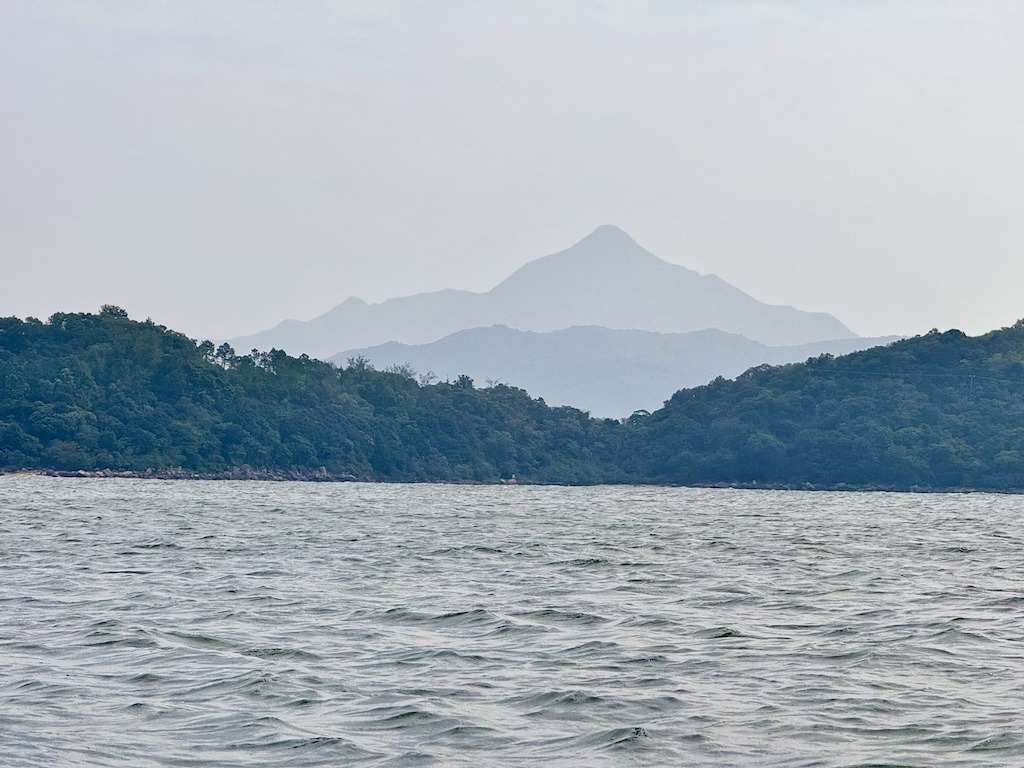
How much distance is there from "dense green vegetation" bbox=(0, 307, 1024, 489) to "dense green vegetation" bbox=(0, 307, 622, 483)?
25 cm

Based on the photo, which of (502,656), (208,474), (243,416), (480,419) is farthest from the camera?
(480,419)

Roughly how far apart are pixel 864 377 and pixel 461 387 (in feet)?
185

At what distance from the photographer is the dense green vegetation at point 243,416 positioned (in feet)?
500

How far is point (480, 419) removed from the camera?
181 m

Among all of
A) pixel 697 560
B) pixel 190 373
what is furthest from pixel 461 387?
pixel 697 560

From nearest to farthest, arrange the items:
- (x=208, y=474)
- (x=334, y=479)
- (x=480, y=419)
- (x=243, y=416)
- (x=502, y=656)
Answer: (x=502, y=656) → (x=208, y=474) → (x=243, y=416) → (x=334, y=479) → (x=480, y=419)

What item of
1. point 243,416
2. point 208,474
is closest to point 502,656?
point 208,474

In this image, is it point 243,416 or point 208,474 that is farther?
point 243,416

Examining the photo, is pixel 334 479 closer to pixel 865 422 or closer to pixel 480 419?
pixel 480 419

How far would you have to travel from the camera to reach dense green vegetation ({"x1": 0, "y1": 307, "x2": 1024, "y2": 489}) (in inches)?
6029

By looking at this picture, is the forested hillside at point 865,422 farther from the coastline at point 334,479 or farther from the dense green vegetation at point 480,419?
the coastline at point 334,479

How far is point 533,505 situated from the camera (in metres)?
91.1

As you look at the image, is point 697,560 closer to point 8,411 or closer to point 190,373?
point 8,411

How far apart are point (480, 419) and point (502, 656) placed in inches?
6311
